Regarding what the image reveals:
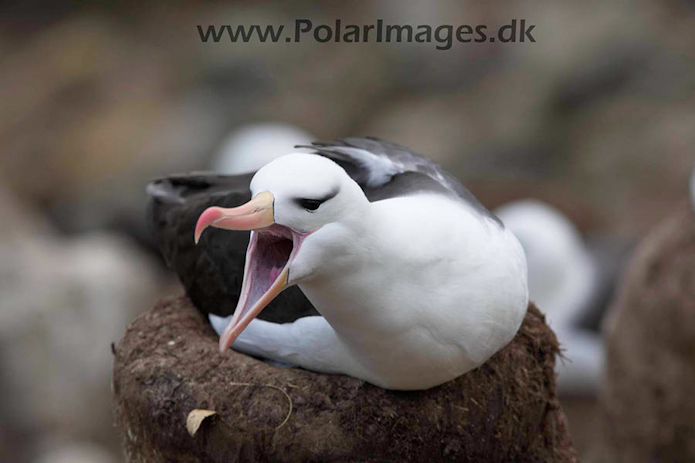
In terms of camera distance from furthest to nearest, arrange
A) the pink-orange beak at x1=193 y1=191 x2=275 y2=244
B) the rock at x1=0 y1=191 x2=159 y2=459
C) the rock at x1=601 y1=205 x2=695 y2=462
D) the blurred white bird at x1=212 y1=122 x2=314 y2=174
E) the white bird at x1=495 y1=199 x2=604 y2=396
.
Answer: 1. the white bird at x1=495 y1=199 x2=604 y2=396
2. the rock at x1=0 y1=191 x2=159 y2=459
3. the blurred white bird at x1=212 y1=122 x2=314 y2=174
4. the rock at x1=601 y1=205 x2=695 y2=462
5. the pink-orange beak at x1=193 y1=191 x2=275 y2=244

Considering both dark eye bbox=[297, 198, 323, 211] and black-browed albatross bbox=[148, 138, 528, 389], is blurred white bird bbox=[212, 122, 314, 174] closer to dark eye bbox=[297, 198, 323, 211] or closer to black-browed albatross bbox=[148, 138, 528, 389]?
black-browed albatross bbox=[148, 138, 528, 389]

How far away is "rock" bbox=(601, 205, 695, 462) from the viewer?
3.68m

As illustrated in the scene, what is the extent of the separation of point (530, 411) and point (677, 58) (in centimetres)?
821

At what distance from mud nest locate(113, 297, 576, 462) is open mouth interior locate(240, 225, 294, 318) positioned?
41cm

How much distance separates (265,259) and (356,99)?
28.1 ft

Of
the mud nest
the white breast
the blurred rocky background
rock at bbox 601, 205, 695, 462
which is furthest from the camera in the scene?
the blurred rocky background

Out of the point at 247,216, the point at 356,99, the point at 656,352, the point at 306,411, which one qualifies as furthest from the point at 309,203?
the point at 356,99

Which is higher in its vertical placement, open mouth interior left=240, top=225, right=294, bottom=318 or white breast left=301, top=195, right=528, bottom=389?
open mouth interior left=240, top=225, right=294, bottom=318

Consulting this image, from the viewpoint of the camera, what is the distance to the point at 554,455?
2.44 m

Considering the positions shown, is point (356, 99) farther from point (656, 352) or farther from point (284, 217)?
point (284, 217)

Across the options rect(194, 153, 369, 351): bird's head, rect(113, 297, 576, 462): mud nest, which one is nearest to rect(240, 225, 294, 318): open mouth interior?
rect(194, 153, 369, 351): bird's head

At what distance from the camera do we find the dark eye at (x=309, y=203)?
5.81 feet

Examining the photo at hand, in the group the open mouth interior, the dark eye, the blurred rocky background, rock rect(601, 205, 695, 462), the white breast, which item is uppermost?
the dark eye

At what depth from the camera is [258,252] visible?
1849mm
